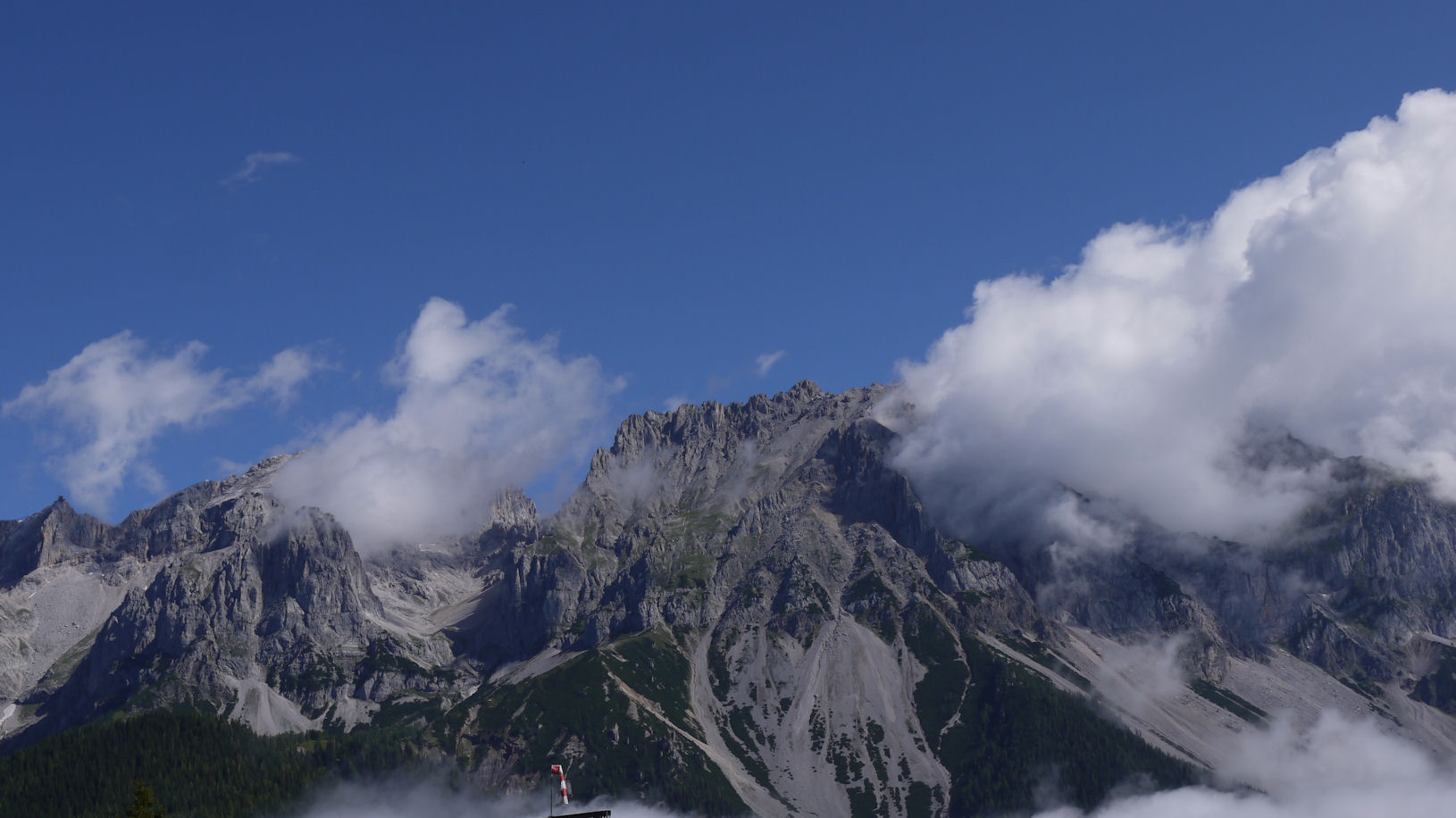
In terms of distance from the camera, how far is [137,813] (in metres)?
118

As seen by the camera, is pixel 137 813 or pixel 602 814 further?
pixel 602 814

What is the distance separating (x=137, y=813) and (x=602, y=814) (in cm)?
4242

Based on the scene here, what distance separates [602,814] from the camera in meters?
134
